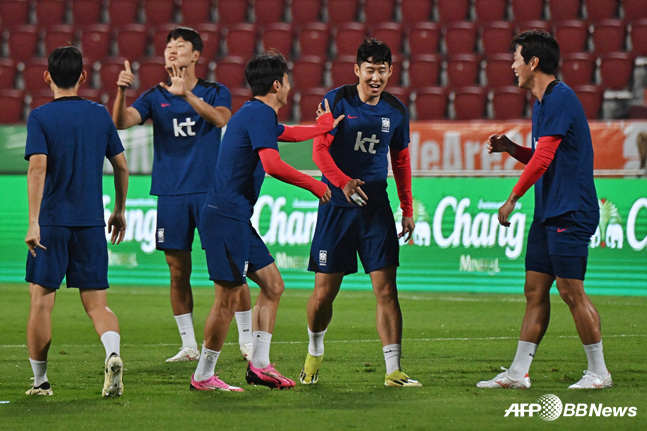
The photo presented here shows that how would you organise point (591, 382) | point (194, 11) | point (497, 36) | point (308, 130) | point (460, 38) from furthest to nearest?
point (194, 11) < point (460, 38) < point (497, 36) < point (308, 130) < point (591, 382)

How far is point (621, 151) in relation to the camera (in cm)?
1145

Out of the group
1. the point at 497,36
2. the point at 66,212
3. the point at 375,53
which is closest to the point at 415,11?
the point at 497,36

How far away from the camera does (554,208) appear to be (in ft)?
19.0

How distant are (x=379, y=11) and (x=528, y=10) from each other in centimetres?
263

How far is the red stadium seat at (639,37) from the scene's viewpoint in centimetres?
1598

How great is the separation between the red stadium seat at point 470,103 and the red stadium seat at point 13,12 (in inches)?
343

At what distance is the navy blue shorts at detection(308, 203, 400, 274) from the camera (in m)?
6.10

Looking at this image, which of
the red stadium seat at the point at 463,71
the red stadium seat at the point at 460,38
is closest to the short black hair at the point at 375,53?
the red stadium seat at the point at 463,71

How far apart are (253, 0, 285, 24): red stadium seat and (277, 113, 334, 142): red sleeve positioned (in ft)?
40.5

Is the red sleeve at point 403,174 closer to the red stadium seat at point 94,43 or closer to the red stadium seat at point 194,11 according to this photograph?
the red stadium seat at point 94,43

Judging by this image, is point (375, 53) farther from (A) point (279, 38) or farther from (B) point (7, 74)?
(B) point (7, 74)

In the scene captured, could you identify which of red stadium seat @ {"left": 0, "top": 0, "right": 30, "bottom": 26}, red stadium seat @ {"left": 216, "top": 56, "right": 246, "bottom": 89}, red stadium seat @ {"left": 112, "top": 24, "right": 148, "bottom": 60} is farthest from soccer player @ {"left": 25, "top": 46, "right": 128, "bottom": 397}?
red stadium seat @ {"left": 0, "top": 0, "right": 30, "bottom": 26}

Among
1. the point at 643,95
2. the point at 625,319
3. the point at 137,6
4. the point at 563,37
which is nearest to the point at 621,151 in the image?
the point at 625,319

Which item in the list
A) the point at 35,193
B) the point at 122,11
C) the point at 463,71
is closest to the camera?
the point at 35,193
